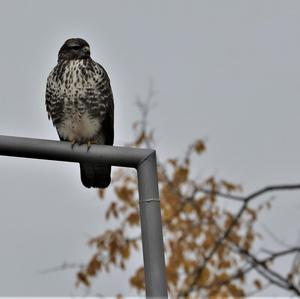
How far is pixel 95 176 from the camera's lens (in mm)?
5727

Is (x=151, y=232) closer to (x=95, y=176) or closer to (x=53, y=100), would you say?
(x=95, y=176)

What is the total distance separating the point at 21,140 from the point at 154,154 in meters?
0.65

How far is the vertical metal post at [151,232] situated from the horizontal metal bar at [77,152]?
0.06 meters

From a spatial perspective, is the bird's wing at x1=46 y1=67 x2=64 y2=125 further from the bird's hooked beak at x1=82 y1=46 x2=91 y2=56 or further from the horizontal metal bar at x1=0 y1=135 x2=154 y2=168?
the horizontal metal bar at x1=0 y1=135 x2=154 y2=168

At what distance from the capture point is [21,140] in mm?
3936

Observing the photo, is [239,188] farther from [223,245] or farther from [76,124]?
[76,124]

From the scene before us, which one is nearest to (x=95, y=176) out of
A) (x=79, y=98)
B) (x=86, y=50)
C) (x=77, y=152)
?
(x=79, y=98)

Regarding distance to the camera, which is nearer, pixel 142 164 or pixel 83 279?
pixel 142 164

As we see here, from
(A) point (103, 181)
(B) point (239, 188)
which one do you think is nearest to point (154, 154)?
(A) point (103, 181)

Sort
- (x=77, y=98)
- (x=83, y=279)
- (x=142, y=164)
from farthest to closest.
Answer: (x=83, y=279) → (x=77, y=98) → (x=142, y=164)

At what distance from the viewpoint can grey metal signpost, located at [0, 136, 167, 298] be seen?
3.82 metres

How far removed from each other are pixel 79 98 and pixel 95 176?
60cm

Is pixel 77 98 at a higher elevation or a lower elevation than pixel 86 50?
lower

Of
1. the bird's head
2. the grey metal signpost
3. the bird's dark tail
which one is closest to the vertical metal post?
the grey metal signpost
